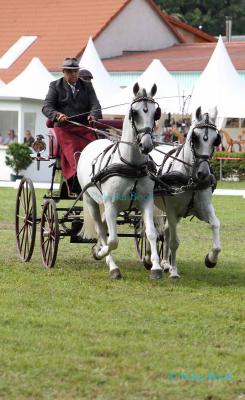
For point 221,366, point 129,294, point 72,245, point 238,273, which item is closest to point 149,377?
point 221,366

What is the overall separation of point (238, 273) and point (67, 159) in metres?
2.18

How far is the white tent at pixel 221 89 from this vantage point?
2770 cm

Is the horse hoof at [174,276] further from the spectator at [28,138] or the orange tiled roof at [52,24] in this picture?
the orange tiled roof at [52,24]

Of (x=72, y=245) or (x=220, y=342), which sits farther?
(x=72, y=245)

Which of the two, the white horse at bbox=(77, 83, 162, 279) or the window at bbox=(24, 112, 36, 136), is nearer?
the white horse at bbox=(77, 83, 162, 279)

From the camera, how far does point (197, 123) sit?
31.2 ft

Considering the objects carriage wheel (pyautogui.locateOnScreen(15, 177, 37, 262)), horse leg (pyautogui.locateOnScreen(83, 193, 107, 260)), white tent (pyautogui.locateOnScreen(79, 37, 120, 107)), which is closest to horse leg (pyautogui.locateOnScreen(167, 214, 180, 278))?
horse leg (pyautogui.locateOnScreen(83, 193, 107, 260))

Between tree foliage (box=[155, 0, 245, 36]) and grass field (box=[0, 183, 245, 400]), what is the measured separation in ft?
171

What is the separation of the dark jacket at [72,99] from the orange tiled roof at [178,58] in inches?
927

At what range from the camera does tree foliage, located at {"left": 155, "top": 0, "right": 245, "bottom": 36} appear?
62.3 meters

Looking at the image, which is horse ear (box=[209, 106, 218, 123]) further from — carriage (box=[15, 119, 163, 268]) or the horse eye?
carriage (box=[15, 119, 163, 268])

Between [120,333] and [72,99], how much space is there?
4480 mm

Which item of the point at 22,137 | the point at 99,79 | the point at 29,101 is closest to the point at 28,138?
the point at 22,137

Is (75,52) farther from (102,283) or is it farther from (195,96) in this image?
(102,283)
